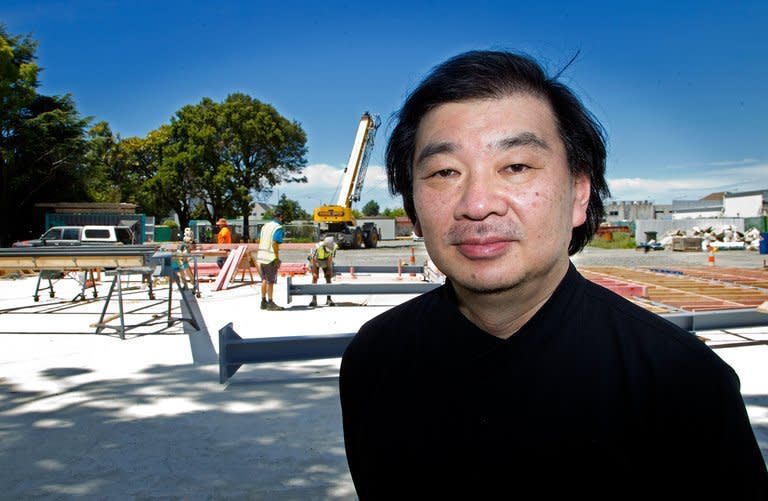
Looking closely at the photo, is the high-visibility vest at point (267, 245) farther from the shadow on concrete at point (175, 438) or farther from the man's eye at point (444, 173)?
the man's eye at point (444, 173)

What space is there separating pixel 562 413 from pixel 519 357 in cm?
14

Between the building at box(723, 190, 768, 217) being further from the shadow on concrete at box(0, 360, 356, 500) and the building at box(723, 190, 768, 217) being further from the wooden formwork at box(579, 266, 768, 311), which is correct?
the shadow on concrete at box(0, 360, 356, 500)

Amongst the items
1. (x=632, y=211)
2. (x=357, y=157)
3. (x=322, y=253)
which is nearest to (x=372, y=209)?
(x=632, y=211)

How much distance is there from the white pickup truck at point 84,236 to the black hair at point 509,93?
24.2m

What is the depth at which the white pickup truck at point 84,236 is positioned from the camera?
2310 cm

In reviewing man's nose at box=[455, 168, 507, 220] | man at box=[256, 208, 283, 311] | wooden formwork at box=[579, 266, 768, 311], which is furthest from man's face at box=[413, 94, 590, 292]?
man at box=[256, 208, 283, 311]

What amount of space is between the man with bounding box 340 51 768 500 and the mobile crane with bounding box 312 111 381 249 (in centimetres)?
3304

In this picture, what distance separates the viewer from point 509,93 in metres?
1.38

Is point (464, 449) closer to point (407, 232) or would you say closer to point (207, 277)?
point (207, 277)

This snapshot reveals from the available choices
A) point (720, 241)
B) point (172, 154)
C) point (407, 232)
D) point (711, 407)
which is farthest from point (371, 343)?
point (407, 232)

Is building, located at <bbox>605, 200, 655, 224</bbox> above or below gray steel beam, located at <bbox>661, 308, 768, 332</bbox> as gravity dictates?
above

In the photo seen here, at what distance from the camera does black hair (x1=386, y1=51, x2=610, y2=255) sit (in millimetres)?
1387

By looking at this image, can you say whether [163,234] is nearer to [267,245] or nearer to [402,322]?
[267,245]

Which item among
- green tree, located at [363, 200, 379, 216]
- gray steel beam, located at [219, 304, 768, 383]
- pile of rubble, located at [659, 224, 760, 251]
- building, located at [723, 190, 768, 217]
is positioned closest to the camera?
gray steel beam, located at [219, 304, 768, 383]
